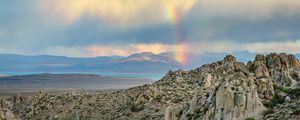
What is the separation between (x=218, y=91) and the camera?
173ft

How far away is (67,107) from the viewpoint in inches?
4469

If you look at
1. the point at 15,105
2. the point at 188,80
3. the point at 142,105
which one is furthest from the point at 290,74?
the point at 15,105

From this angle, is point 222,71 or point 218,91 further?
point 222,71

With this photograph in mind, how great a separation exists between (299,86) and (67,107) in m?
69.7

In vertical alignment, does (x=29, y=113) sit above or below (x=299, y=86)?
below

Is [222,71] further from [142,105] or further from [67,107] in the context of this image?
[67,107]

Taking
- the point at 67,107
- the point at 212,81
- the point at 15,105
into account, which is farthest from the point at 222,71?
the point at 15,105

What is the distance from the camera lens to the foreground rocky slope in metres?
48.3

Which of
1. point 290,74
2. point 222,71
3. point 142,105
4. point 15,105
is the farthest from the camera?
point 15,105

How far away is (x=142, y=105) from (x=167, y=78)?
25526mm

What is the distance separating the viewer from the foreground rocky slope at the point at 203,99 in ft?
158

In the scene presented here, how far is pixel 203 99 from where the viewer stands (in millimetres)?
58625

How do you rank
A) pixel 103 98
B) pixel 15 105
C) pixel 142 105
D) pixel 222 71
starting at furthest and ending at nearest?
1. pixel 15 105
2. pixel 103 98
3. pixel 222 71
4. pixel 142 105

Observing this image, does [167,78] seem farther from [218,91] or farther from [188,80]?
[218,91]
